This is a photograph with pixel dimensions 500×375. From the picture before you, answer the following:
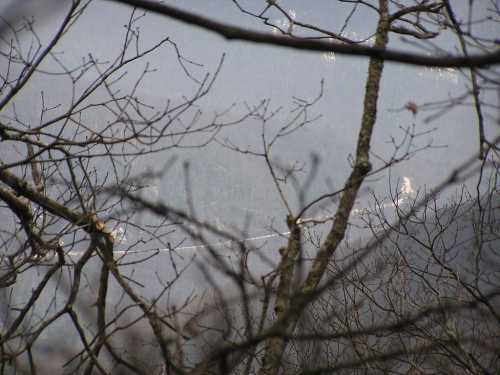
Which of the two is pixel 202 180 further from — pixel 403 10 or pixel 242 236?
pixel 242 236

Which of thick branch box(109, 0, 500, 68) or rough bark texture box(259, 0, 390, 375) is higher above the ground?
rough bark texture box(259, 0, 390, 375)

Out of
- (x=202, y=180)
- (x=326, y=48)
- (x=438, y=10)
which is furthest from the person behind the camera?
(x=202, y=180)

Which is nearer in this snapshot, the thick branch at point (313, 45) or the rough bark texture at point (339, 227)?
the thick branch at point (313, 45)

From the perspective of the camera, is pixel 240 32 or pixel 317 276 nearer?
pixel 240 32

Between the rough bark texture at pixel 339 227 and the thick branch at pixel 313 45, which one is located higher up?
the rough bark texture at pixel 339 227

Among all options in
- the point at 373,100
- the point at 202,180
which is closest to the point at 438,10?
the point at 373,100

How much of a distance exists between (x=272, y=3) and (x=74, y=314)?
1710 millimetres

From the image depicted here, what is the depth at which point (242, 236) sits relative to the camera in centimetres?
142

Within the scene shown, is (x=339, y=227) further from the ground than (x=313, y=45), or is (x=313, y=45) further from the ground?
(x=339, y=227)

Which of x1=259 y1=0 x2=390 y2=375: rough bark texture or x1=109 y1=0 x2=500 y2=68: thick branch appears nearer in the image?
x1=109 y1=0 x2=500 y2=68: thick branch

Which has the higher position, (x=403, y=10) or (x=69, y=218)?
(x=403, y=10)

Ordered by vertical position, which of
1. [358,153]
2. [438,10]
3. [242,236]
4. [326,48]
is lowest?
[326,48]

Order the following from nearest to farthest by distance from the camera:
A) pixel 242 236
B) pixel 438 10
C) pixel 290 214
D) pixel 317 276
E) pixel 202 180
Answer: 1. pixel 242 236
2. pixel 290 214
3. pixel 317 276
4. pixel 438 10
5. pixel 202 180

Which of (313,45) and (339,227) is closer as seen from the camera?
(313,45)
